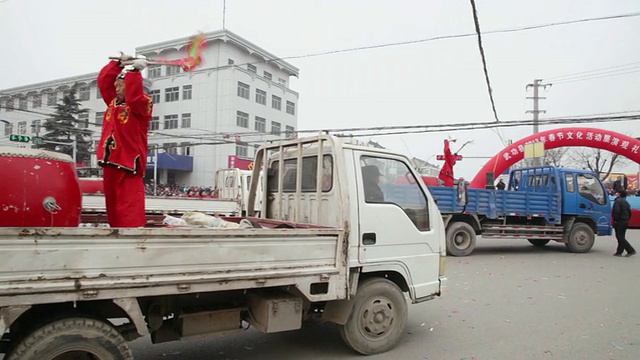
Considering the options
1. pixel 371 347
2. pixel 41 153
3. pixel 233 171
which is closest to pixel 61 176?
pixel 41 153

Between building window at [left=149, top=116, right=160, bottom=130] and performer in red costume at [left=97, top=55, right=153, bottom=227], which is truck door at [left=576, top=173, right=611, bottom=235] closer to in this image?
performer in red costume at [left=97, top=55, right=153, bottom=227]

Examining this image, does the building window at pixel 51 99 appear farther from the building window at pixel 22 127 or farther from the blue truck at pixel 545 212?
the blue truck at pixel 545 212

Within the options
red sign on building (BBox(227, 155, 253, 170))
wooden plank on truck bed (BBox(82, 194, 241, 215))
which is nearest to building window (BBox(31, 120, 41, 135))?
red sign on building (BBox(227, 155, 253, 170))

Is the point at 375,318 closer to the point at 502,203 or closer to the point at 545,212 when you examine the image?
the point at 502,203

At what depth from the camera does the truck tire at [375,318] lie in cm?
404

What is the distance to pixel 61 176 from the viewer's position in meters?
2.97

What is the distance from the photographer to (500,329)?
16.6 ft

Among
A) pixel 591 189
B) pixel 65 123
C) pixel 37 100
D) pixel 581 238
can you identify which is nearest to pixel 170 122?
pixel 65 123

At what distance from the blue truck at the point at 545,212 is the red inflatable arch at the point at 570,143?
11.1ft

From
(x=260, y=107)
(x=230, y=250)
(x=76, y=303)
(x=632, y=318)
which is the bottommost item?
(x=632, y=318)

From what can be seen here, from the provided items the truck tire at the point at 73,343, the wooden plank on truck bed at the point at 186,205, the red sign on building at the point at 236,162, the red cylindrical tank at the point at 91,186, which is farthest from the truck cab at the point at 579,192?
the red sign on building at the point at 236,162

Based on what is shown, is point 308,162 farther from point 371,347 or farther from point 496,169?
point 496,169

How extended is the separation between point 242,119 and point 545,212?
28916mm

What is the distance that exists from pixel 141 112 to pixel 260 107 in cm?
3636
